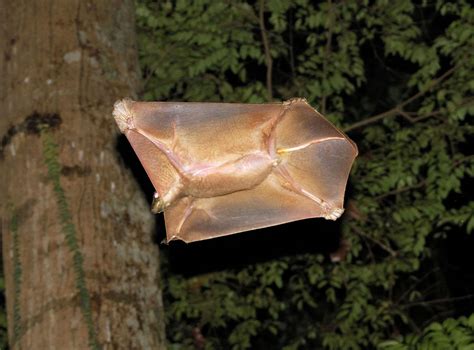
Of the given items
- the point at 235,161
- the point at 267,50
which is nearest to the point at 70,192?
the point at 235,161

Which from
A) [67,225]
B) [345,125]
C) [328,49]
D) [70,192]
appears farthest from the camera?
[345,125]

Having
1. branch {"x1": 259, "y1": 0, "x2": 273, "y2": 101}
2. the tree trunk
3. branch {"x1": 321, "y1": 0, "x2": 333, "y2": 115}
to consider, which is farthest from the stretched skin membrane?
branch {"x1": 321, "y1": 0, "x2": 333, "y2": 115}

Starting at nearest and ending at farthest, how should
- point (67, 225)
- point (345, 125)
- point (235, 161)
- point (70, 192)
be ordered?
point (235, 161)
point (67, 225)
point (70, 192)
point (345, 125)

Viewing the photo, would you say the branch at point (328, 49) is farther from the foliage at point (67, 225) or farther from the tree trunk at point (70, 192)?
the foliage at point (67, 225)

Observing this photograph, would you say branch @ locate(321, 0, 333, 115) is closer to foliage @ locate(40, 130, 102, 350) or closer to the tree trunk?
the tree trunk

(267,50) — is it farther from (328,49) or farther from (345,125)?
(345,125)

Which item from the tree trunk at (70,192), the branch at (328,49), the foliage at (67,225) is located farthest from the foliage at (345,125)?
the foliage at (67,225)

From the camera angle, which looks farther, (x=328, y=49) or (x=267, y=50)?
(x=328, y=49)
